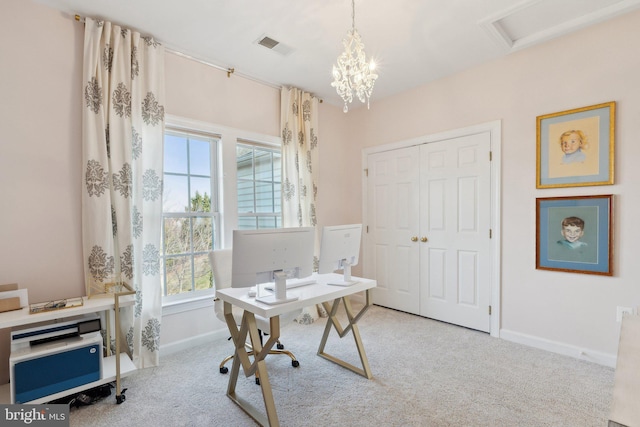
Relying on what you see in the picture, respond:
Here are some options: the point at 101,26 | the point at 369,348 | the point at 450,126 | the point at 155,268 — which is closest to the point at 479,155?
the point at 450,126

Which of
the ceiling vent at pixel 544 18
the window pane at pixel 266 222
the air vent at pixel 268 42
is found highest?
the ceiling vent at pixel 544 18

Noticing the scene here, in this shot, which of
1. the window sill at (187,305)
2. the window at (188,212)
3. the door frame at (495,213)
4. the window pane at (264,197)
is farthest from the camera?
the window pane at (264,197)

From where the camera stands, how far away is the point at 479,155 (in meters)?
3.17

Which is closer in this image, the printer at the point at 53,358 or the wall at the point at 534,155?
the printer at the point at 53,358

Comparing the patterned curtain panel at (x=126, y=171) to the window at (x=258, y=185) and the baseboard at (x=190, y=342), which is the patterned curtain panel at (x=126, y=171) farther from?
the window at (x=258, y=185)

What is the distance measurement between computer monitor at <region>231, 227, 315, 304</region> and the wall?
222 centimetres

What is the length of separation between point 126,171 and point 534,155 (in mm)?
3619

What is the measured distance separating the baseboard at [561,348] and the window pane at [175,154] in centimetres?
363

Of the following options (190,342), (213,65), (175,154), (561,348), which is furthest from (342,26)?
(561,348)

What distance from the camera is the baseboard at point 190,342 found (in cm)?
275

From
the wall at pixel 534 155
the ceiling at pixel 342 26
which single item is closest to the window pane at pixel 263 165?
the ceiling at pixel 342 26

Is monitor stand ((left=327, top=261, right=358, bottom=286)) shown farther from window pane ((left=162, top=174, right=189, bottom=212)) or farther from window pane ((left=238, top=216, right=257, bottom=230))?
window pane ((left=162, top=174, right=189, bottom=212))

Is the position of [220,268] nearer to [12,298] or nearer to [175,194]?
[175,194]

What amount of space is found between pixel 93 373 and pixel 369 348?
84.7 inches
